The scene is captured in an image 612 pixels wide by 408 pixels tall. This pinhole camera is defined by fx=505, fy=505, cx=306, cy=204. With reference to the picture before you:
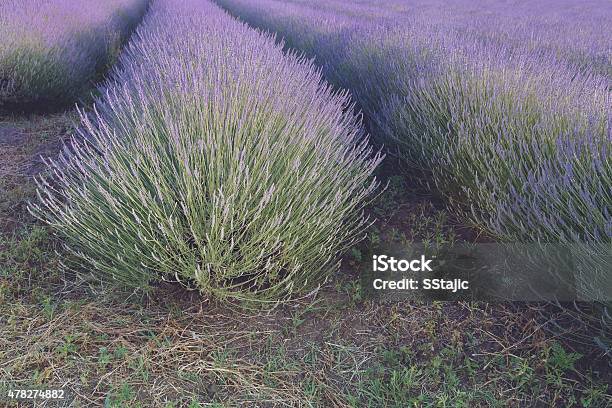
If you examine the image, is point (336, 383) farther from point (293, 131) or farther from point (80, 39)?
point (80, 39)

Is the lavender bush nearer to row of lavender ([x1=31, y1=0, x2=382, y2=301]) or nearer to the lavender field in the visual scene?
the lavender field

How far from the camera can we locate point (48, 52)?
4629mm

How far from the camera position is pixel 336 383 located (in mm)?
1879

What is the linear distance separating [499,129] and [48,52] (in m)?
4.03

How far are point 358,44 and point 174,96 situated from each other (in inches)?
108

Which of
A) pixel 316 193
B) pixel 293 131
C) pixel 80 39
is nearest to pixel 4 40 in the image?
pixel 80 39

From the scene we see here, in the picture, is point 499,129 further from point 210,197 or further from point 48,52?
point 48,52

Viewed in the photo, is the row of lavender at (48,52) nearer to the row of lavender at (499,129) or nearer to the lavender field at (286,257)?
the lavender field at (286,257)

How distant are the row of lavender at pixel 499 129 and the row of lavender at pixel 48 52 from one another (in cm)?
252

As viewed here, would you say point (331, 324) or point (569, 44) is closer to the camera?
point (331, 324)

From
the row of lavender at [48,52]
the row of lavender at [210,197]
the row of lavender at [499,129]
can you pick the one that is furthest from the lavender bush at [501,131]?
the row of lavender at [48,52]

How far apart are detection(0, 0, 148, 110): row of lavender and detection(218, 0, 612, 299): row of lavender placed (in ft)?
8.26

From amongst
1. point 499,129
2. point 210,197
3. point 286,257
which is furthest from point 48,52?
point 499,129

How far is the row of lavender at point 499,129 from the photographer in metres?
1.90
